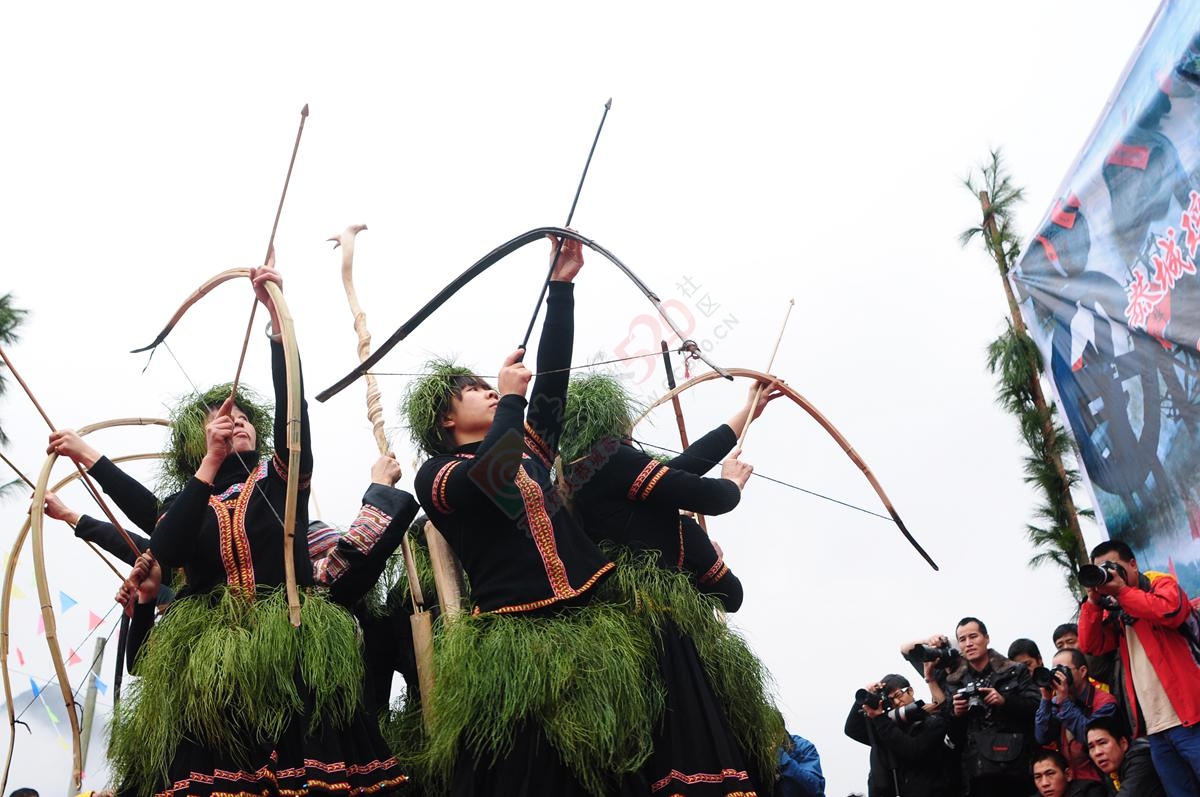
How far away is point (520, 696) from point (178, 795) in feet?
3.32

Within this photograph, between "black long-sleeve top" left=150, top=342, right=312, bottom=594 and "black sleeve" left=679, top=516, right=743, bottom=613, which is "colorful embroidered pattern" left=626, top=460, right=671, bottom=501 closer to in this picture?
"black sleeve" left=679, top=516, right=743, bottom=613

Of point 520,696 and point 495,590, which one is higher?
point 495,590

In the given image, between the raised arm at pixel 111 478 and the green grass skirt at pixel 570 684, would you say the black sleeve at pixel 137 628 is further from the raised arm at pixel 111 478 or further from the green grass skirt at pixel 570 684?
the green grass skirt at pixel 570 684

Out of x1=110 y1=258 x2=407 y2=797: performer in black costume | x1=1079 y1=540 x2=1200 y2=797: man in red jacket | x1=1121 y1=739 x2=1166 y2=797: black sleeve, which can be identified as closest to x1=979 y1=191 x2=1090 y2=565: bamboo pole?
x1=1079 y1=540 x2=1200 y2=797: man in red jacket

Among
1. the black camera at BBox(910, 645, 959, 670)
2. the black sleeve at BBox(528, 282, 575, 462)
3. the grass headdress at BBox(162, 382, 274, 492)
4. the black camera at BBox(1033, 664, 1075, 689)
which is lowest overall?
the black camera at BBox(1033, 664, 1075, 689)

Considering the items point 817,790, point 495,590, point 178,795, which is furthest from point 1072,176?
point 178,795

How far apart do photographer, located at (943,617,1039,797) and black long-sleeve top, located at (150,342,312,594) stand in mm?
3150

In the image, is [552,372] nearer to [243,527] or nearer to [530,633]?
[530,633]

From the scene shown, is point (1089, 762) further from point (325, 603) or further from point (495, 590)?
point (325, 603)

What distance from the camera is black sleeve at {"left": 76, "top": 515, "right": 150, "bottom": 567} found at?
447 centimetres

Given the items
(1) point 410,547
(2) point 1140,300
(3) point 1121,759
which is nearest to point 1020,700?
(3) point 1121,759

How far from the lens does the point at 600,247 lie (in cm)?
371

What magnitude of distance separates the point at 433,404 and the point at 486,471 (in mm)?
620

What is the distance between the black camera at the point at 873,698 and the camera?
552cm
